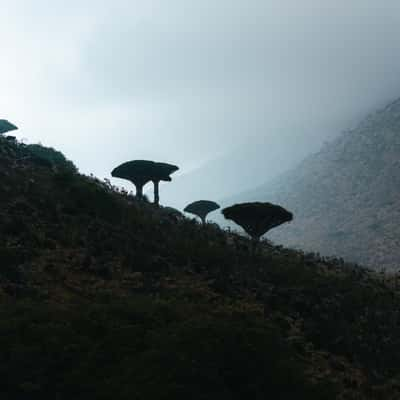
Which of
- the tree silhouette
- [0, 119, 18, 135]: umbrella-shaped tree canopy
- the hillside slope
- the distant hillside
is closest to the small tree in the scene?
the hillside slope

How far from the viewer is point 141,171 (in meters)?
43.9

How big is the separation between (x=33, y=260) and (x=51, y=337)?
29.0 ft

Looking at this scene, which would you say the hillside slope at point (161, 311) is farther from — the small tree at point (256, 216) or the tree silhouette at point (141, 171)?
the tree silhouette at point (141, 171)

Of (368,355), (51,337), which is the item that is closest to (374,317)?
(368,355)

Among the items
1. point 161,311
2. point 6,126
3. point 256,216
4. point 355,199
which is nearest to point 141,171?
point 256,216

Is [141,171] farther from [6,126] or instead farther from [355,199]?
[355,199]

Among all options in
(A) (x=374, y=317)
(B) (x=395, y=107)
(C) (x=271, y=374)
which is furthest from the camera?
(B) (x=395, y=107)

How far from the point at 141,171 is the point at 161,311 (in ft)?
95.7

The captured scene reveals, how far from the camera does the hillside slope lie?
1180 centimetres

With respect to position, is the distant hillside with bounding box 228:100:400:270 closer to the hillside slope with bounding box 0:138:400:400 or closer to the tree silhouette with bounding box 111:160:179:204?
the tree silhouette with bounding box 111:160:179:204

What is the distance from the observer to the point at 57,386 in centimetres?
1147

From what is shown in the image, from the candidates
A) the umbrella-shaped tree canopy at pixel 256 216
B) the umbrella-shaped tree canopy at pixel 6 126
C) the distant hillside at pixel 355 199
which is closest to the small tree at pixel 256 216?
the umbrella-shaped tree canopy at pixel 256 216

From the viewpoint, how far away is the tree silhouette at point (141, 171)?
43.7m

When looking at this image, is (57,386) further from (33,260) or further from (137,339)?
(33,260)
